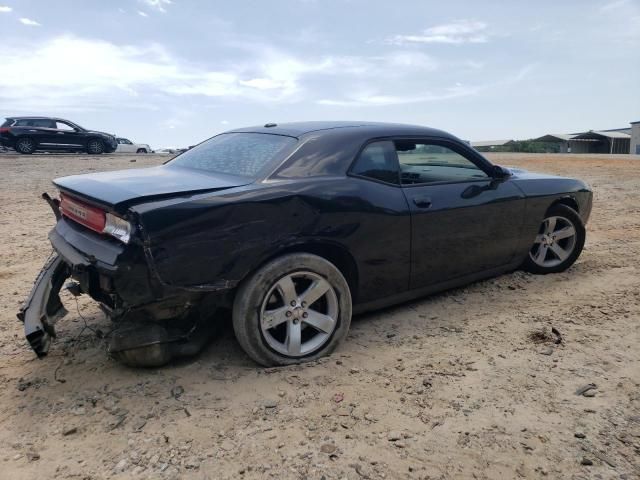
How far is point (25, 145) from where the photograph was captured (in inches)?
755

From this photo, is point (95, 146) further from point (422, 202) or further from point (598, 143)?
point (598, 143)

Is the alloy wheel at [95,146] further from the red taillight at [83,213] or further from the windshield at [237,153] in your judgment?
the red taillight at [83,213]

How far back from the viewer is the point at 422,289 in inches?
150

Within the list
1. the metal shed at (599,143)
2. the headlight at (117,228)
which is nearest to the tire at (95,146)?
the headlight at (117,228)

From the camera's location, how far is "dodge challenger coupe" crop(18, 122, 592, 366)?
8.85 feet

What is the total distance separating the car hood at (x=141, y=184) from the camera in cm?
273

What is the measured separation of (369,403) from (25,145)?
805 inches

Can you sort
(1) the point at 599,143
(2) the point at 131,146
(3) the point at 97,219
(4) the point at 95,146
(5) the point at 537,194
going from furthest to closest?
(1) the point at 599,143 → (2) the point at 131,146 → (4) the point at 95,146 → (5) the point at 537,194 → (3) the point at 97,219

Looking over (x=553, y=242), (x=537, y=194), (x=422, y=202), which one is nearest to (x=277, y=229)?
(x=422, y=202)

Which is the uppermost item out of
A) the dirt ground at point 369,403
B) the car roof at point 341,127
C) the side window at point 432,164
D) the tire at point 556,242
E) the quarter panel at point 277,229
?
the car roof at point 341,127

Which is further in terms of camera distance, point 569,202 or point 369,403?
point 569,202

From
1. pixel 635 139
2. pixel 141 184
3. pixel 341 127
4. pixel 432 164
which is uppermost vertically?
pixel 635 139

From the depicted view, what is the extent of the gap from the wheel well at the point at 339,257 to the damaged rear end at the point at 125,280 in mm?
603

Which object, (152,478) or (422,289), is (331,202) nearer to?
(422,289)
